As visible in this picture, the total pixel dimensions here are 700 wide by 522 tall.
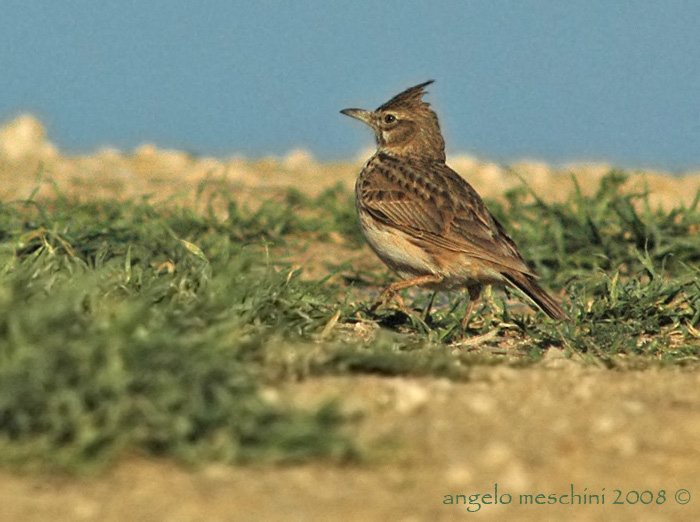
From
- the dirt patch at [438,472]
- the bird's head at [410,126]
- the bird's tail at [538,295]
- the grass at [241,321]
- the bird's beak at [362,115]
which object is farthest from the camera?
the bird's beak at [362,115]

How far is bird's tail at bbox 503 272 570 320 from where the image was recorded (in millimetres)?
6941

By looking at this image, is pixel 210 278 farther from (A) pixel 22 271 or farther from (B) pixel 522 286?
(B) pixel 522 286

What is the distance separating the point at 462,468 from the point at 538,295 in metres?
3.50

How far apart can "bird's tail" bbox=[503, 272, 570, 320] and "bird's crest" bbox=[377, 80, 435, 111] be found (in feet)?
Answer: 6.66

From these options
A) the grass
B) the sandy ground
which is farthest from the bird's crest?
the sandy ground

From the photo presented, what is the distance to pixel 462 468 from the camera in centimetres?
367

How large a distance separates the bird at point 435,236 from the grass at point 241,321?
0.21 m

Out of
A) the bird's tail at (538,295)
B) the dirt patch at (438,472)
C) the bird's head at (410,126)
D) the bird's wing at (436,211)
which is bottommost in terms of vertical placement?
the dirt patch at (438,472)

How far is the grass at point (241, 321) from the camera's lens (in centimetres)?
376

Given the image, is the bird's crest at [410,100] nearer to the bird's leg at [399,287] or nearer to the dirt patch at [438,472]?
the bird's leg at [399,287]

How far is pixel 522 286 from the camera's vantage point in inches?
284

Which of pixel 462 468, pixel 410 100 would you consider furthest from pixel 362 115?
pixel 462 468

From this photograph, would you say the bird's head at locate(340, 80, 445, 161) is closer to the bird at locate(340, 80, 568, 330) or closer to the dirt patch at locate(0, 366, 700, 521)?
the bird at locate(340, 80, 568, 330)

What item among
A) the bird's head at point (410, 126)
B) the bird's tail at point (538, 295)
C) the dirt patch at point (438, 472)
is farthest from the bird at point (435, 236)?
the dirt patch at point (438, 472)
